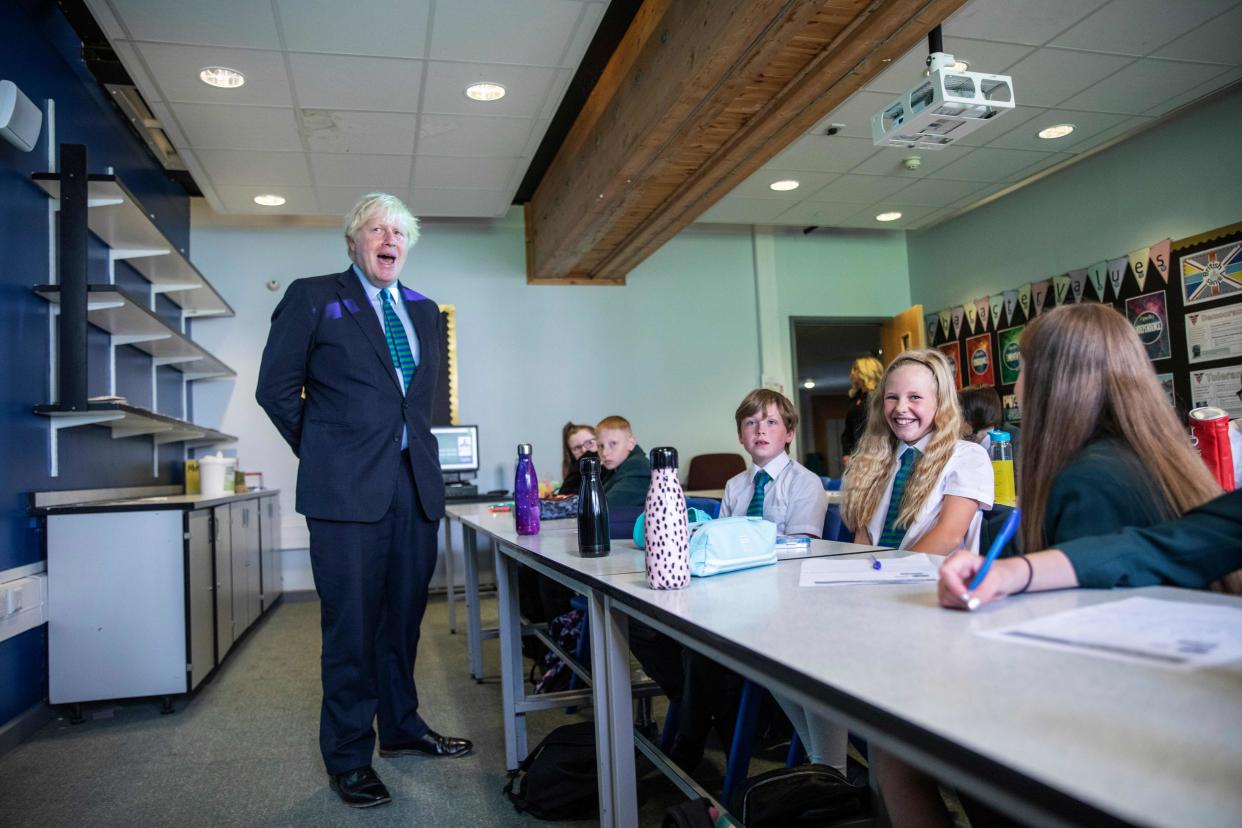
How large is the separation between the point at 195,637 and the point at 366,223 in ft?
6.09

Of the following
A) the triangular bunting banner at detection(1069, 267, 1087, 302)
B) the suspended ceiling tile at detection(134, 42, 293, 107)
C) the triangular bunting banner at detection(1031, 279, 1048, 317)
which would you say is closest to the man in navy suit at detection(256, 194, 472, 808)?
the suspended ceiling tile at detection(134, 42, 293, 107)

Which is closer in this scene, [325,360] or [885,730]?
A: [885,730]

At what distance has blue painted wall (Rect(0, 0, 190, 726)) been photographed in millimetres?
2865

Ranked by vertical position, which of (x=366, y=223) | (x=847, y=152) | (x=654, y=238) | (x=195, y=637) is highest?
(x=847, y=152)

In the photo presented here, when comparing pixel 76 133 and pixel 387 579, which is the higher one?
pixel 76 133

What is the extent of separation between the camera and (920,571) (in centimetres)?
122

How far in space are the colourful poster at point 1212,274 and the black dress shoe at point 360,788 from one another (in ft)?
15.9

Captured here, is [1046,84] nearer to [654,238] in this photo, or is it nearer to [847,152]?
[847,152]

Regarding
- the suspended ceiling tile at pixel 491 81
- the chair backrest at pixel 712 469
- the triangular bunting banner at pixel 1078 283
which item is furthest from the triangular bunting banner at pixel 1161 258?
the suspended ceiling tile at pixel 491 81

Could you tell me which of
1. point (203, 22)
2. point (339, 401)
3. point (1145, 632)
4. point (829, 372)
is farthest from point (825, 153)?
point (829, 372)

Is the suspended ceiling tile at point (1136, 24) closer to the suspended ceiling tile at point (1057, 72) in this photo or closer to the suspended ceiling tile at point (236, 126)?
the suspended ceiling tile at point (1057, 72)

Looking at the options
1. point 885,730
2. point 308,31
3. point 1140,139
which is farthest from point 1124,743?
point 1140,139

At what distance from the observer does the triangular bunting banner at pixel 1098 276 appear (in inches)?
208

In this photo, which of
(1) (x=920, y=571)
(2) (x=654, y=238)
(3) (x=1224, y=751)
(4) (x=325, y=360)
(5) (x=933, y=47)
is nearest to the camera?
(3) (x=1224, y=751)
